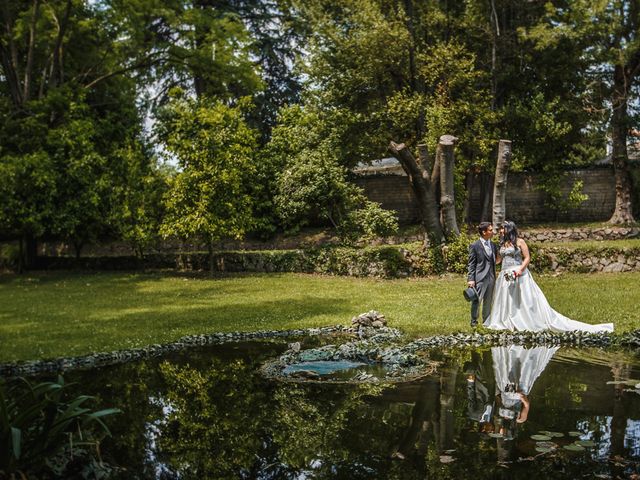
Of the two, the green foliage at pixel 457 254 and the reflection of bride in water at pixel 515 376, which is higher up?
the green foliage at pixel 457 254

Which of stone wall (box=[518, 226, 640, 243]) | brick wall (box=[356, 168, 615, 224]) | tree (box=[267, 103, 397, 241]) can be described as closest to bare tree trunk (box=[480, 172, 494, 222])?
brick wall (box=[356, 168, 615, 224])

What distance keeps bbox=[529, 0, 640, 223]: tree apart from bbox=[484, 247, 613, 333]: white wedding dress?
53.2ft

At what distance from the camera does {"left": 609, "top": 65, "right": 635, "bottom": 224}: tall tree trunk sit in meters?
26.9

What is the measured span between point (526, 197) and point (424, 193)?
10.1 metres

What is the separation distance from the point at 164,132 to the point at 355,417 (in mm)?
25593

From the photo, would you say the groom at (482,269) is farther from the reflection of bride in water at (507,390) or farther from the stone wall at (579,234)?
the stone wall at (579,234)

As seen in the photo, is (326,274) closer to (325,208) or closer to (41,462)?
(325,208)

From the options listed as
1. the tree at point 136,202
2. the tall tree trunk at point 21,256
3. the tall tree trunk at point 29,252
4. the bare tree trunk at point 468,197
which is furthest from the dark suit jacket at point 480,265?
the tall tree trunk at point 29,252

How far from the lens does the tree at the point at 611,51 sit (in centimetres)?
2505

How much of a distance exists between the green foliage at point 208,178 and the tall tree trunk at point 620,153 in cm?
1598

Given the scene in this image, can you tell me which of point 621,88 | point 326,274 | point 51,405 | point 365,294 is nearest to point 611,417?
point 51,405

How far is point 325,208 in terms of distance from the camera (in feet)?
84.9

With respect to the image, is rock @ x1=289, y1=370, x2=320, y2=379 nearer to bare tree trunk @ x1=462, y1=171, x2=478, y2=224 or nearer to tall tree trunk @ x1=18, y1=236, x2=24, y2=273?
bare tree trunk @ x1=462, y1=171, x2=478, y2=224

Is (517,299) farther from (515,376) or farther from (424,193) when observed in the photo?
(424,193)
